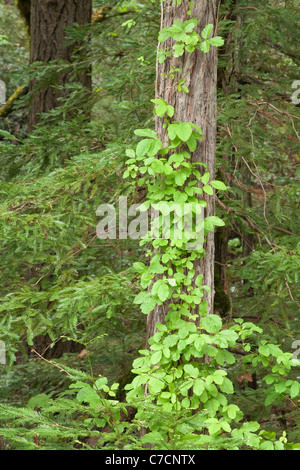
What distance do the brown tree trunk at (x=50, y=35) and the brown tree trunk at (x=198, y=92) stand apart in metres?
3.55

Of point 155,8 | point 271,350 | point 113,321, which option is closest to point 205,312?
point 271,350

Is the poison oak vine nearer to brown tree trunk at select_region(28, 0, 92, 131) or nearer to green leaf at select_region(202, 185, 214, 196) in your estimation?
green leaf at select_region(202, 185, 214, 196)

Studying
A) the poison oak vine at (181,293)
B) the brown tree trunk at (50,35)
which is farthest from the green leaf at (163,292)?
the brown tree trunk at (50,35)

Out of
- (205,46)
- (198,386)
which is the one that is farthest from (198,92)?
(198,386)

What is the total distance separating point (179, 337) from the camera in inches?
120

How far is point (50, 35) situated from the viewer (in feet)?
21.7

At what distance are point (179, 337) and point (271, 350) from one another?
1.94 feet

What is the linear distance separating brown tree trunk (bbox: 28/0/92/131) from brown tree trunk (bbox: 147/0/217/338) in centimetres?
355

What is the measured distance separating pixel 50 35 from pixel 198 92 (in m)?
4.03

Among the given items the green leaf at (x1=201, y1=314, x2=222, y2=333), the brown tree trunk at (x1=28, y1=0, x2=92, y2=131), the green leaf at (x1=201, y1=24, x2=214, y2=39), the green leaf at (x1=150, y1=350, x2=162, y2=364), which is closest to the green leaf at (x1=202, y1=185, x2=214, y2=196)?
the green leaf at (x1=201, y1=314, x2=222, y2=333)

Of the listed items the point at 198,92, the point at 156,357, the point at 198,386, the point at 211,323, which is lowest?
the point at 198,386

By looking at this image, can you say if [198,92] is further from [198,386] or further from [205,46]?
[198,386]

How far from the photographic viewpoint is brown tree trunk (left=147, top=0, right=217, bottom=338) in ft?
10.6
